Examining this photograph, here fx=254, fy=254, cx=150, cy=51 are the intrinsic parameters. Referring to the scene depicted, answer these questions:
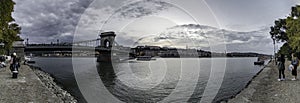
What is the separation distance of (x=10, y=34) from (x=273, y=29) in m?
50.4

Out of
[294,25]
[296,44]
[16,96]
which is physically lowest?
[16,96]

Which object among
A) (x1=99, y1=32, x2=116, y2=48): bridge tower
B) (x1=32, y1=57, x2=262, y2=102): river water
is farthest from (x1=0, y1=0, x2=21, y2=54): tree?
(x1=99, y1=32, x2=116, y2=48): bridge tower

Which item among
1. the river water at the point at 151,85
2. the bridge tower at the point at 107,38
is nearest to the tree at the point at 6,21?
the river water at the point at 151,85

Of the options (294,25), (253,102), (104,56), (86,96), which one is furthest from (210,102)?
(104,56)

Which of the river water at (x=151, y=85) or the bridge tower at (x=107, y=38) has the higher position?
the bridge tower at (x=107, y=38)

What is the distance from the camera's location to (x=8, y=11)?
34.1 meters

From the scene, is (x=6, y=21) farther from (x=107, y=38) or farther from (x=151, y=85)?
(x=107, y=38)

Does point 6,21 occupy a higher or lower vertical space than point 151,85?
higher

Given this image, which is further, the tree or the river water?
the tree

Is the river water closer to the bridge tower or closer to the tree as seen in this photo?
the tree

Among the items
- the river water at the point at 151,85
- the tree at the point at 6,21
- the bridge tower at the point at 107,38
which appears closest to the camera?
the river water at the point at 151,85

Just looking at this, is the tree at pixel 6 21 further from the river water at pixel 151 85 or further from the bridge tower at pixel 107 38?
the bridge tower at pixel 107 38

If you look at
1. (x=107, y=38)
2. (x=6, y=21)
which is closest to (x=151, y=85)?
(x=6, y=21)

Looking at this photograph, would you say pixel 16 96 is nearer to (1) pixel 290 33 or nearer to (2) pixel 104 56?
(1) pixel 290 33
